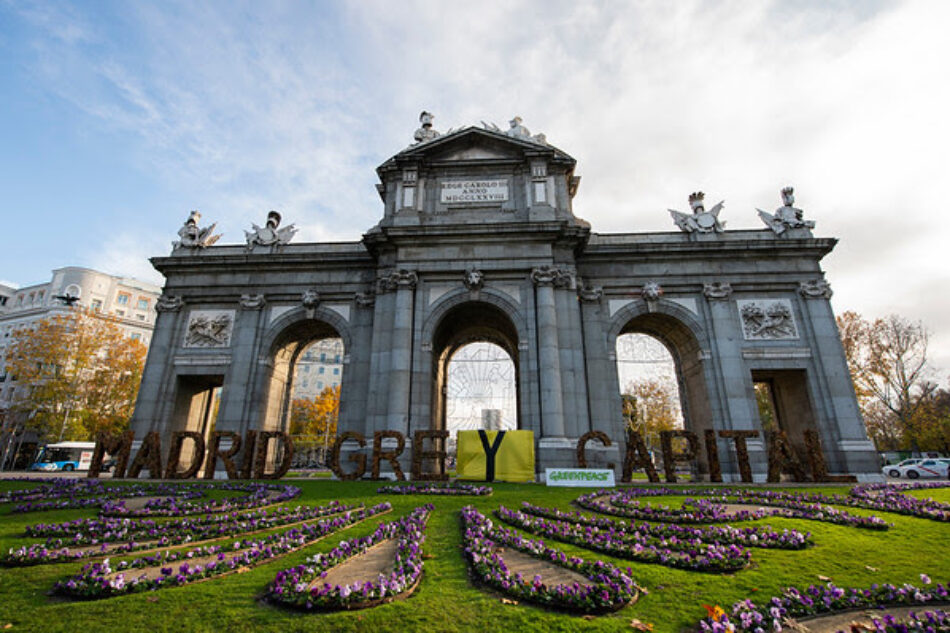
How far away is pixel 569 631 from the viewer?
4.02 m

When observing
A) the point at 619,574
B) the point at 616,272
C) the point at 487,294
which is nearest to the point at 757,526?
the point at 619,574

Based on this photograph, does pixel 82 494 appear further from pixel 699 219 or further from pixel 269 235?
pixel 699 219

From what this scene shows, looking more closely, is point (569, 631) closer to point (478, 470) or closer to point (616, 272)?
point (478, 470)

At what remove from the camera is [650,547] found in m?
6.70

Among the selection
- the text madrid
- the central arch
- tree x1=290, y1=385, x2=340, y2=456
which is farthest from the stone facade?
tree x1=290, y1=385, x2=340, y2=456

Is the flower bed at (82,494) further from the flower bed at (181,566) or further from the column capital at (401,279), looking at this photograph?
the column capital at (401,279)

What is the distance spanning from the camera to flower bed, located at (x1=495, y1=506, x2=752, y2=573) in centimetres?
585

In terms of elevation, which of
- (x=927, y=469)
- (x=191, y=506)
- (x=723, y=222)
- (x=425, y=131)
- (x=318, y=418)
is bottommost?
(x=191, y=506)

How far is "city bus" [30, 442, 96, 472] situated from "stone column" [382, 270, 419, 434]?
32121 millimetres

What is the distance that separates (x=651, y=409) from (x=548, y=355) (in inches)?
1170

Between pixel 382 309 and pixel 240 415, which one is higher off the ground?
pixel 382 309

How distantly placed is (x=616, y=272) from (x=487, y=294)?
686 centimetres

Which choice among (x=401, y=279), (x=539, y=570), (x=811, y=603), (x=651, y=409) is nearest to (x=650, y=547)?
(x=539, y=570)

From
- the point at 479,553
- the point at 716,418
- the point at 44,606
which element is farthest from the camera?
the point at 716,418
